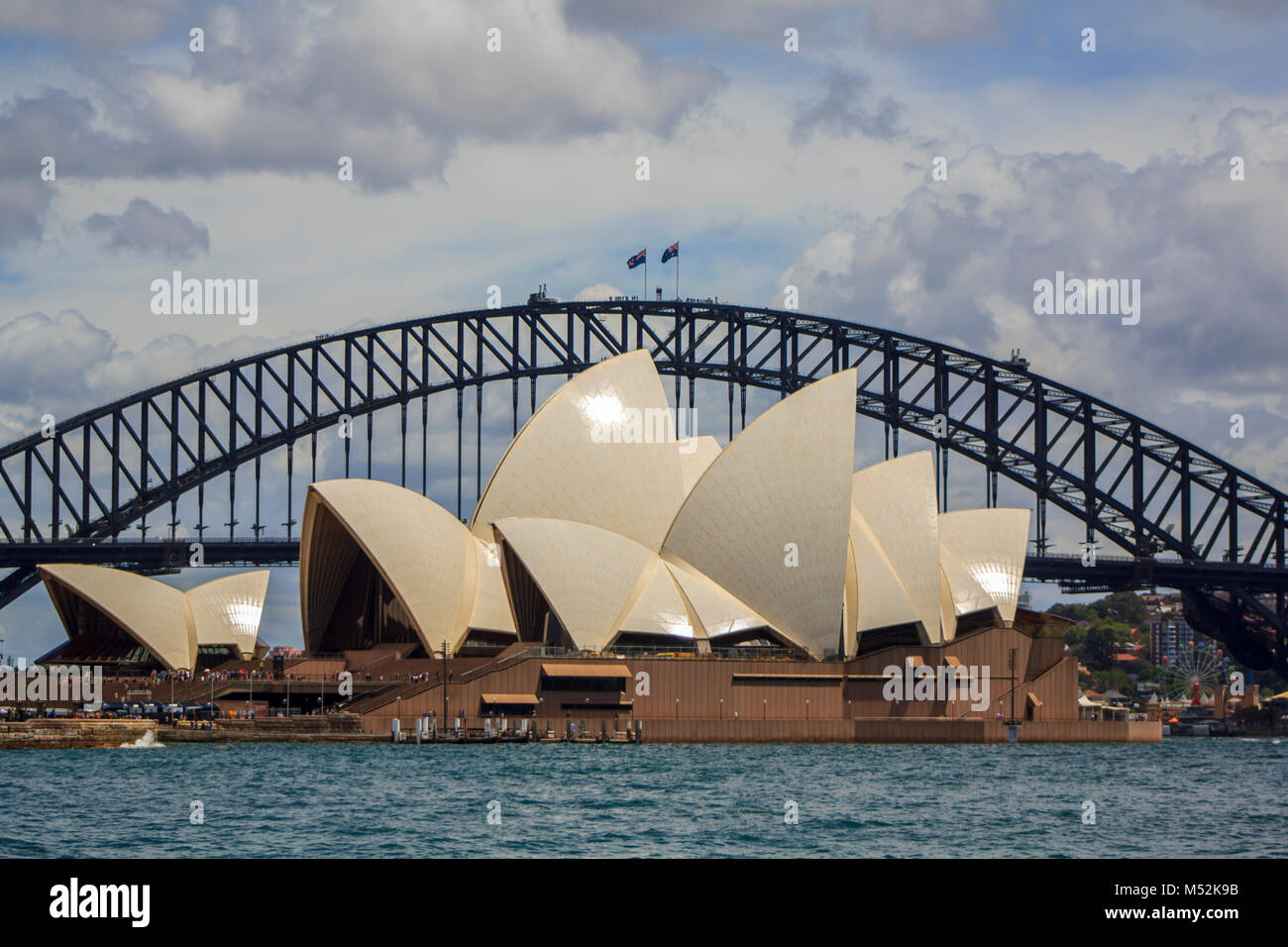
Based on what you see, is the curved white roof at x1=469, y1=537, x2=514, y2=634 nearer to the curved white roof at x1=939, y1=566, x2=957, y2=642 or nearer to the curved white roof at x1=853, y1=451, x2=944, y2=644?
the curved white roof at x1=853, y1=451, x2=944, y2=644

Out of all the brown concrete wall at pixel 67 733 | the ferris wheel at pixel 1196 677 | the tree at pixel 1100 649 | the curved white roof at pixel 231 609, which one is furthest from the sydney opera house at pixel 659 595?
the tree at pixel 1100 649

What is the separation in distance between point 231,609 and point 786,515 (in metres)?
30.5

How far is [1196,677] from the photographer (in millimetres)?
128000

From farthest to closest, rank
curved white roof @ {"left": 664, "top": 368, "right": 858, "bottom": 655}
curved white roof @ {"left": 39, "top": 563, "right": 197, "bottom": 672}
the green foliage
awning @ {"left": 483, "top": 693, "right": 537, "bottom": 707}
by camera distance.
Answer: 1. the green foliage
2. curved white roof @ {"left": 39, "top": 563, "right": 197, "bottom": 672}
3. curved white roof @ {"left": 664, "top": 368, "right": 858, "bottom": 655}
4. awning @ {"left": 483, "top": 693, "right": 537, "bottom": 707}

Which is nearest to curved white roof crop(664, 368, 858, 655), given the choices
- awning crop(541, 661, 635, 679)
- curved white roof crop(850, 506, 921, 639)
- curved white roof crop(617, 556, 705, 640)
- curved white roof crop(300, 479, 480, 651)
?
curved white roof crop(617, 556, 705, 640)

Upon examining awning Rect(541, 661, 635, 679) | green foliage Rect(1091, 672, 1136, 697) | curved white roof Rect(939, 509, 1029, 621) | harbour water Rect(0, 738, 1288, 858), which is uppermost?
curved white roof Rect(939, 509, 1029, 621)

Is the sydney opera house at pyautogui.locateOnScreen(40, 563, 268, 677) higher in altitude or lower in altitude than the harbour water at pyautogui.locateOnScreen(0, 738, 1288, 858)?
higher

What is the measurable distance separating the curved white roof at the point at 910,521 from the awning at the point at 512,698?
1708 cm

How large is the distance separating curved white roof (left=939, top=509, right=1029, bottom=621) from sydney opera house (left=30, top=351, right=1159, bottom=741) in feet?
0.51

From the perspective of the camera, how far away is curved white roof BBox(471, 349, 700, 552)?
246ft

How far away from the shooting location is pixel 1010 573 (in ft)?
261

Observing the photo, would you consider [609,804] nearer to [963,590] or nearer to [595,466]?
[595,466]

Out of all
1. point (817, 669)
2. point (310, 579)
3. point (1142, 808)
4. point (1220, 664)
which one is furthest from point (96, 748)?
point (1220, 664)
